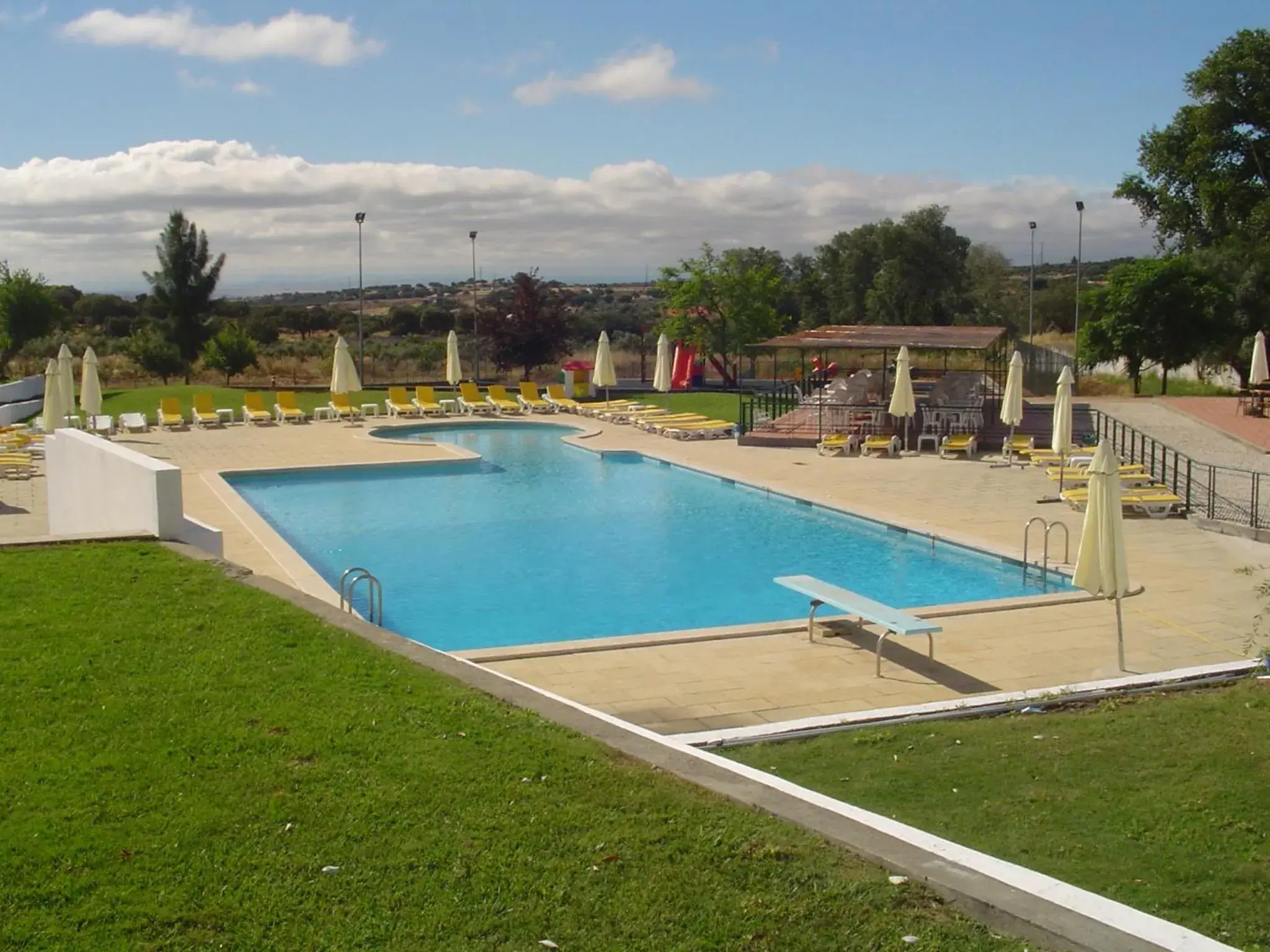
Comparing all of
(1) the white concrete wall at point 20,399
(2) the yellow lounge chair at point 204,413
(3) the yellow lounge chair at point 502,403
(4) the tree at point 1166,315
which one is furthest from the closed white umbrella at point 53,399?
(4) the tree at point 1166,315

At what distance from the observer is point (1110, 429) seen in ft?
78.8

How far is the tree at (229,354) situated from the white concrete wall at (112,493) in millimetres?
21916

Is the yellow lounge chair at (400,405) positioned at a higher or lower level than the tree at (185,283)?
lower

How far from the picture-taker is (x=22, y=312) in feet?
129

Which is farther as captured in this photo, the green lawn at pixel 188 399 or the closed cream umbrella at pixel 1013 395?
the green lawn at pixel 188 399

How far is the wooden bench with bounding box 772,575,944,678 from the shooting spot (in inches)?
355

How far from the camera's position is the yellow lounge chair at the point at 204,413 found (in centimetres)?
2786

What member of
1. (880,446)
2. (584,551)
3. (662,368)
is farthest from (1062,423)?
(662,368)

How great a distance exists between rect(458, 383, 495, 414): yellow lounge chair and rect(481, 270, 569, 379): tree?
8.32 metres

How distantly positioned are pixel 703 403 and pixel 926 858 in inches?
1068

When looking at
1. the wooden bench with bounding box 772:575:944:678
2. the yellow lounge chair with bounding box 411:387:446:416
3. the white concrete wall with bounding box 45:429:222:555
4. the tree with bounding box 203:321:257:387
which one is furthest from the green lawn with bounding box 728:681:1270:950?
the tree with bounding box 203:321:257:387

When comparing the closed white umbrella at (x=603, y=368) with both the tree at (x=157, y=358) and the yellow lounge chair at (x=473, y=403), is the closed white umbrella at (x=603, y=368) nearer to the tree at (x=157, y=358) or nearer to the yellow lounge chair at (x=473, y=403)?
the yellow lounge chair at (x=473, y=403)

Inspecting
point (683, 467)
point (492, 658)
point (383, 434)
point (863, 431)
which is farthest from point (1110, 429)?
point (492, 658)

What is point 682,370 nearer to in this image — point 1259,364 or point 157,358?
point 157,358
